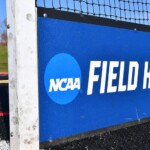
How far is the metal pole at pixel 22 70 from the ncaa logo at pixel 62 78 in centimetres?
40

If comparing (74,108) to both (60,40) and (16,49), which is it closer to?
(60,40)

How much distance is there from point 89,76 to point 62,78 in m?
0.57

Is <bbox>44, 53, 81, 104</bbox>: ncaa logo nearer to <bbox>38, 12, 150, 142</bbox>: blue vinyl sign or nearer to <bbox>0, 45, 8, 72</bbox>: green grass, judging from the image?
<bbox>38, 12, 150, 142</bbox>: blue vinyl sign

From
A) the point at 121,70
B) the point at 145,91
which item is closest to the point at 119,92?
the point at 121,70

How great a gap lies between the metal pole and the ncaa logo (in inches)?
15.7

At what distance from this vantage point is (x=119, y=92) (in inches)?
221

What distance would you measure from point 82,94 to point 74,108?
0.79ft

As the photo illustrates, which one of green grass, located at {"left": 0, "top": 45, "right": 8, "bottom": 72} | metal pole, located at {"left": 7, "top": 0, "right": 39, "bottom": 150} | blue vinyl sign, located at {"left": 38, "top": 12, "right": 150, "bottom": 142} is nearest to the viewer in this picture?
metal pole, located at {"left": 7, "top": 0, "right": 39, "bottom": 150}

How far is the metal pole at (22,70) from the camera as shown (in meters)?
3.85

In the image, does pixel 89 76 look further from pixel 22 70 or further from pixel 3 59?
pixel 3 59

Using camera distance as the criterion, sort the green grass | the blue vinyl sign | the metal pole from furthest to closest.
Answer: the green grass, the blue vinyl sign, the metal pole

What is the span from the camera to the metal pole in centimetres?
385

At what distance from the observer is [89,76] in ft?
16.5

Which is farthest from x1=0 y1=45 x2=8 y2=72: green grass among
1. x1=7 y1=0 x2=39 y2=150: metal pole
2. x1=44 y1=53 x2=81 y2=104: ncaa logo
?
x1=7 y1=0 x2=39 y2=150: metal pole
